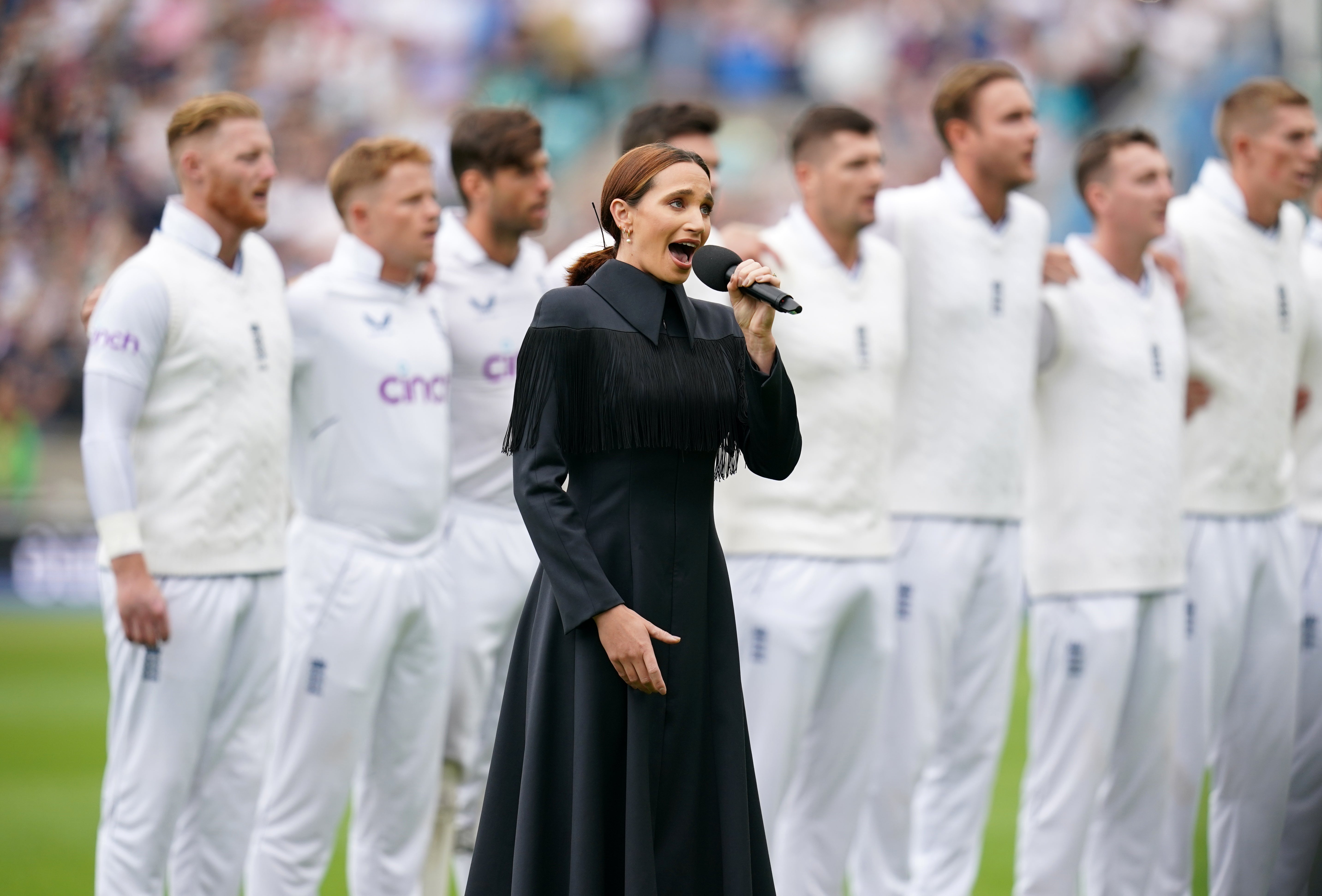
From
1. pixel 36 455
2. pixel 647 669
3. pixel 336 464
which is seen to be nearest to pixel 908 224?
pixel 336 464

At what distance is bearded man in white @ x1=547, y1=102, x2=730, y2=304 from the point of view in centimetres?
538

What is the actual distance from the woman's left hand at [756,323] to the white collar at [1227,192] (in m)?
3.20

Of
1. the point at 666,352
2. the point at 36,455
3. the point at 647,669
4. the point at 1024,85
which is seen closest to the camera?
the point at 647,669

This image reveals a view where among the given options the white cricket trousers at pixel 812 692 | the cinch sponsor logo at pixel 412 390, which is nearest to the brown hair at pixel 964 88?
the white cricket trousers at pixel 812 692

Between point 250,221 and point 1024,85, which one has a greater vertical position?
point 1024,85

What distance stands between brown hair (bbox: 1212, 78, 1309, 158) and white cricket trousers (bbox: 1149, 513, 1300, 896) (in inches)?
58.9

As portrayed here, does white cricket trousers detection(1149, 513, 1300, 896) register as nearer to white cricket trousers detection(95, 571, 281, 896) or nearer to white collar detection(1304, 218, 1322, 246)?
white collar detection(1304, 218, 1322, 246)

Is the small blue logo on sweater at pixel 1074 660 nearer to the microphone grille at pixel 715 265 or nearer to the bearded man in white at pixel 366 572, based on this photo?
the bearded man in white at pixel 366 572

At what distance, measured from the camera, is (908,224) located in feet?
18.7

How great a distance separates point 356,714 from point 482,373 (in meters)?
1.28

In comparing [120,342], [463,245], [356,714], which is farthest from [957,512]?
[120,342]

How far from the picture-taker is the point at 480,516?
220 inches

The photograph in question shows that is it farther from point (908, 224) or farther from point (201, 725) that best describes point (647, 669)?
point (908, 224)

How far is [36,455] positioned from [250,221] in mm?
10908
